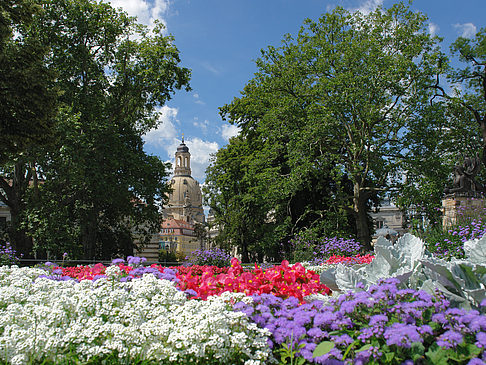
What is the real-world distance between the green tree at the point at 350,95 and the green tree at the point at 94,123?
265 inches

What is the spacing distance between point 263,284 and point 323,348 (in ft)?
6.25

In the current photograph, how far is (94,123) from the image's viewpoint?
820 inches

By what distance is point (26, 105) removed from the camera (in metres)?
13.3

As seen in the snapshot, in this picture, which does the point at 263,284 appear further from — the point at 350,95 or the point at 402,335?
the point at 350,95

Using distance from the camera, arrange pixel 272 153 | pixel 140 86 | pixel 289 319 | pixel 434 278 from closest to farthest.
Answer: pixel 289 319 → pixel 434 278 → pixel 272 153 → pixel 140 86

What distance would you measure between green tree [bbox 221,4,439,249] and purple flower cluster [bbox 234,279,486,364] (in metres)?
15.9

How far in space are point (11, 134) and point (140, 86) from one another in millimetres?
11140

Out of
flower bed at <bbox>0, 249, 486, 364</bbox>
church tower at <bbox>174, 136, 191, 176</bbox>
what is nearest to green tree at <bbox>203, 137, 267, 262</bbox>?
flower bed at <bbox>0, 249, 486, 364</bbox>

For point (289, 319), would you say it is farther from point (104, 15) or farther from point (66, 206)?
point (104, 15)

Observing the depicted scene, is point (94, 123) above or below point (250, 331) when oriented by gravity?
above

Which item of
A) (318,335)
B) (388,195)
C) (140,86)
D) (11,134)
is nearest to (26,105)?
(11,134)

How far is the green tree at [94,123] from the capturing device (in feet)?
65.5

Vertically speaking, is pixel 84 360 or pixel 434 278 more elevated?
pixel 434 278

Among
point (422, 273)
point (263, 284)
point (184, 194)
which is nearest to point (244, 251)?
point (263, 284)
